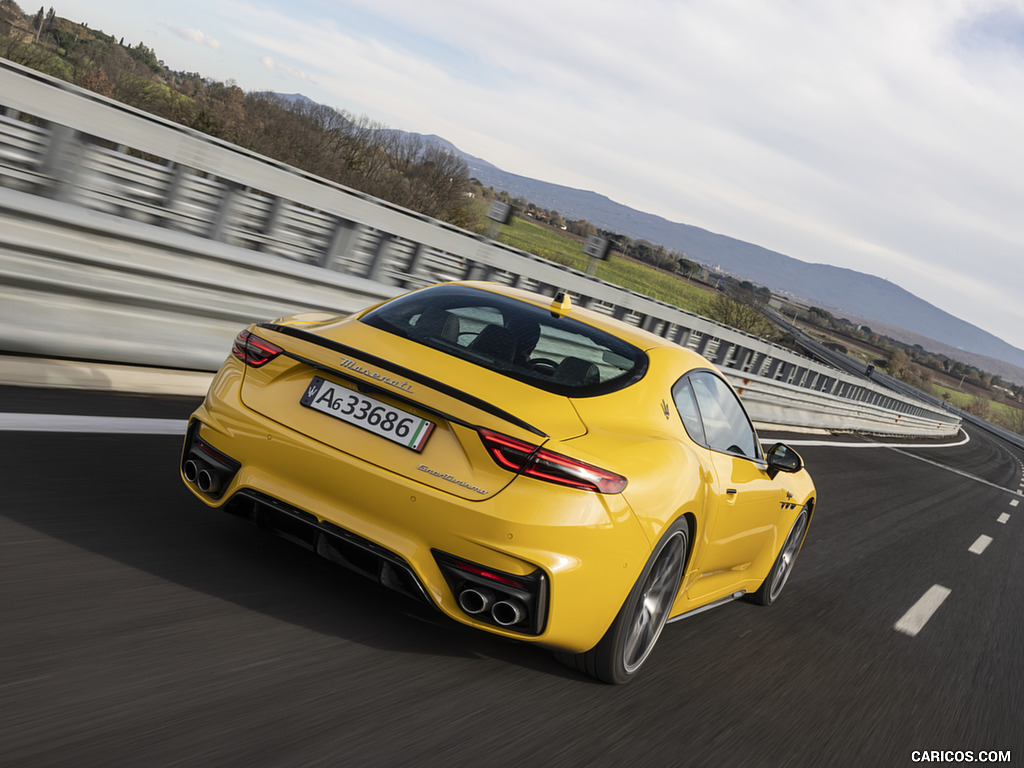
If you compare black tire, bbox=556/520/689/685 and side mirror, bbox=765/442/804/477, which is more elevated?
side mirror, bbox=765/442/804/477

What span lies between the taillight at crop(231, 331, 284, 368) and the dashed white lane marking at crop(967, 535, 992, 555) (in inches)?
387

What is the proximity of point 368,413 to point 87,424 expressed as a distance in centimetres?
269

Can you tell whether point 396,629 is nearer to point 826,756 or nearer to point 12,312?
point 826,756

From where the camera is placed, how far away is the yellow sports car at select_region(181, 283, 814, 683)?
353 cm

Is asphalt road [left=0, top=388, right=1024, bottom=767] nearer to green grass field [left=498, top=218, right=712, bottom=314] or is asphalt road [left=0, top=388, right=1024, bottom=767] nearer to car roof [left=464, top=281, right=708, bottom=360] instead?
car roof [left=464, top=281, right=708, bottom=360]

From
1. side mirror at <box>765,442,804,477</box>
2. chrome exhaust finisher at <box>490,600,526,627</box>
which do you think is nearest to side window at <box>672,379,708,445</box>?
side mirror at <box>765,442,804,477</box>

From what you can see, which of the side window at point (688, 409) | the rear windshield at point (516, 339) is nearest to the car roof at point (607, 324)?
the rear windshield at point (516, 339)

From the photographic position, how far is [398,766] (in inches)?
118

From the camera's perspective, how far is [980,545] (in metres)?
12.2

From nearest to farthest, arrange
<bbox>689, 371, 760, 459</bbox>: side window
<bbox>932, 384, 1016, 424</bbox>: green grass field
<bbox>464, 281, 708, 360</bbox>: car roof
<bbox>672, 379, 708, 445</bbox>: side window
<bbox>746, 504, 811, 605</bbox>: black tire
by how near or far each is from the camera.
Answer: <bbox>672, 379, 708, 445</bbox>: side window → <bbox>464, 281, 708, 360</bbox>: car roof → <bbox>689, 371, 760, 459</bbox>: side window → <bbox>746, 504, 811, 605</bbox>: black tire → <bbox>932, 384, 1016, 424</bbox>: green grass field

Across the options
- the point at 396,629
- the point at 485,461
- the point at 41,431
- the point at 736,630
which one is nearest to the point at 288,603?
the point at 396,629

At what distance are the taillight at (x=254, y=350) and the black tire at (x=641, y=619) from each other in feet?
5.43

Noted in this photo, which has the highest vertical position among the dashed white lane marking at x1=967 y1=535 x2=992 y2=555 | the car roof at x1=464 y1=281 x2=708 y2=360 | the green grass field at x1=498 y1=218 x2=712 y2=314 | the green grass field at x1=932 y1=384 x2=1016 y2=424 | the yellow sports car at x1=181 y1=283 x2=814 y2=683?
the car roof at x1=464 y1=281 x2=708 y2=360

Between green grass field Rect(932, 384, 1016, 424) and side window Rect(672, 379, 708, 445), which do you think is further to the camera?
green grass field Rect(932, 384, 1016, 424)
